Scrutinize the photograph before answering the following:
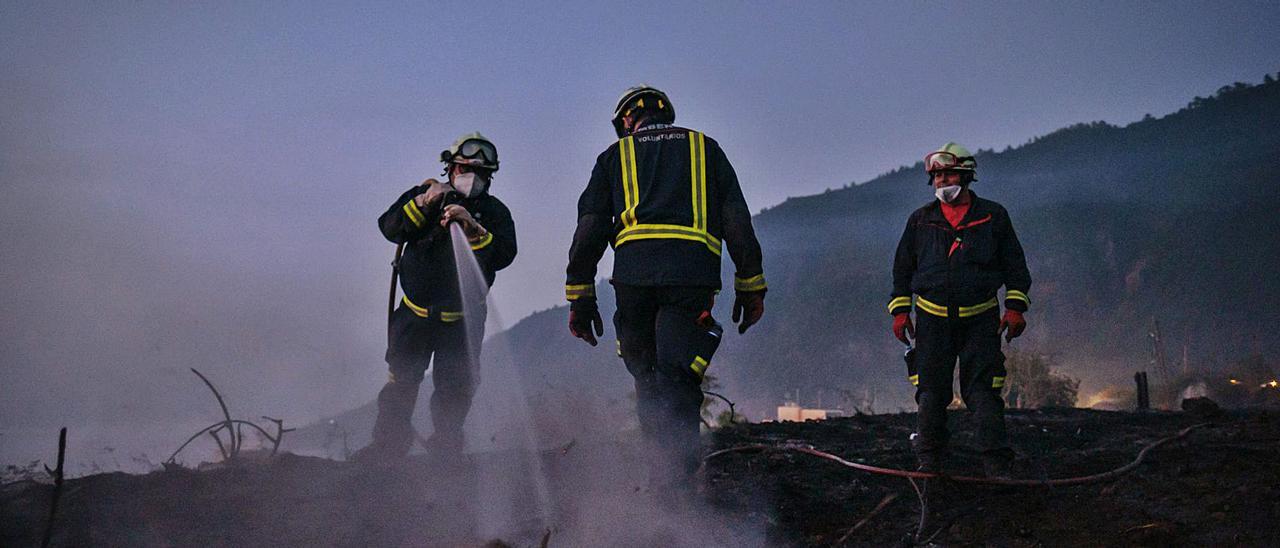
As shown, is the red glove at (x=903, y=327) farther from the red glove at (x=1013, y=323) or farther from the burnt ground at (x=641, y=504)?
the burnt ground at (x=641, y=504)

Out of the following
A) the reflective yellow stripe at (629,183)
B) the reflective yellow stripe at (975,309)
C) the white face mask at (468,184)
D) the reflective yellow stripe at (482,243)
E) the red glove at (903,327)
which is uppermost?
the white face mask at (468,184)

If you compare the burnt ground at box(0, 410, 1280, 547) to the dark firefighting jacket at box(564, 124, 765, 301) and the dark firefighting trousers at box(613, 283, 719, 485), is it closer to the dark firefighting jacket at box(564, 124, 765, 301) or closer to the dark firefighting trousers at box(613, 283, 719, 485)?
the dark firefighting trousers at box(613, 283, 719, 485)

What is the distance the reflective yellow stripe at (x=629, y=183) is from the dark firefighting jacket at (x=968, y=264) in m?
1.70

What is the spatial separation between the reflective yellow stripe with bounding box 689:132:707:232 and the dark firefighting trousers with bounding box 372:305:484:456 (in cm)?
214

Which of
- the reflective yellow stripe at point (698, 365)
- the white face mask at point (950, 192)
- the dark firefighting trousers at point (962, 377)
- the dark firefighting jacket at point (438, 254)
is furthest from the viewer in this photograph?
the dark firefighting jacket at point (438, 254)

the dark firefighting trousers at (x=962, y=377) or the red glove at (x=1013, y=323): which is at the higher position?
the red glove at (x=1013, y=323)

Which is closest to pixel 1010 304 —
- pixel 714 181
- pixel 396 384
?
pixel 714 181

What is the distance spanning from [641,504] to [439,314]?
7.38 feet

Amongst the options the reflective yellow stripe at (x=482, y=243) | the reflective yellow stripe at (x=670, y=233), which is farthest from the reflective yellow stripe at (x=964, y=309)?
the reflective yellow stripe at (x=482, y=243)

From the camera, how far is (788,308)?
77.1 meters

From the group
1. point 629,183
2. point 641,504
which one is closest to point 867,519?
point 641,504

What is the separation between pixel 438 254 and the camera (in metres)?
5.46

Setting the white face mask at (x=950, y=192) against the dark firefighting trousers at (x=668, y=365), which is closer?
the dark firefighting trousers at (x=668, y=365)

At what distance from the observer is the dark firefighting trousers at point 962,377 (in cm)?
464
